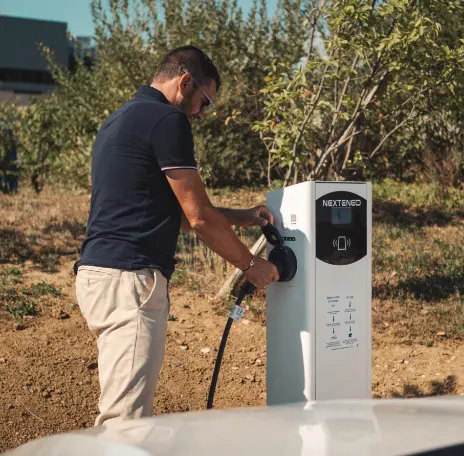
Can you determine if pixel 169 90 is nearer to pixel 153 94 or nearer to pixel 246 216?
pixel 153 94

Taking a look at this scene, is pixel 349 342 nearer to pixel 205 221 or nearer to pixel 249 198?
pixel 205 221

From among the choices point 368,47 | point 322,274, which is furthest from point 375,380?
point 368,47

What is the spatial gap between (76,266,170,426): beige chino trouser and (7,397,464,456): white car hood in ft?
2.65

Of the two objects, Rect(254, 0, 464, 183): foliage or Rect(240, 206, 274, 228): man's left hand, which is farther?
Rect(254, 0, 464, 183): foliage

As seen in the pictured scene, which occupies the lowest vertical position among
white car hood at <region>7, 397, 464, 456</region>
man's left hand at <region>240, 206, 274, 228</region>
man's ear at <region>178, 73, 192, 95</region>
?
white car hood at <region>7, 397, 464, 456</region>

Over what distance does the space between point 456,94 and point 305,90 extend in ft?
4.69

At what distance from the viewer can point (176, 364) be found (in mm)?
5352

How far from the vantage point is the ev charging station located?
3260 millimetres

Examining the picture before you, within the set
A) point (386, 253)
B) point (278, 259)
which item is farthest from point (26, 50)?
point (278, 259)

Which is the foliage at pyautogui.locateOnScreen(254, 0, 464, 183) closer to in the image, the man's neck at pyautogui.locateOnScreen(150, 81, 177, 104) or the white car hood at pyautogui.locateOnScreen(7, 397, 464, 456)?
the man's neck at pyautogui.locateOnScreen(150, 81, 177, 104)

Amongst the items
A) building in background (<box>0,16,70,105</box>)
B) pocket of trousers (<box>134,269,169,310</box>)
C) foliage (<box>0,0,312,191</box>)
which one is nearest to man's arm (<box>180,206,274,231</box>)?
pocket of trousers (<box>134,269,169,310</box>)

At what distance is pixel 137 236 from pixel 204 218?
281 millimetres

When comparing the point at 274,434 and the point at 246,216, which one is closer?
the point at 274,434

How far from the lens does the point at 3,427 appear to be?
445cm
